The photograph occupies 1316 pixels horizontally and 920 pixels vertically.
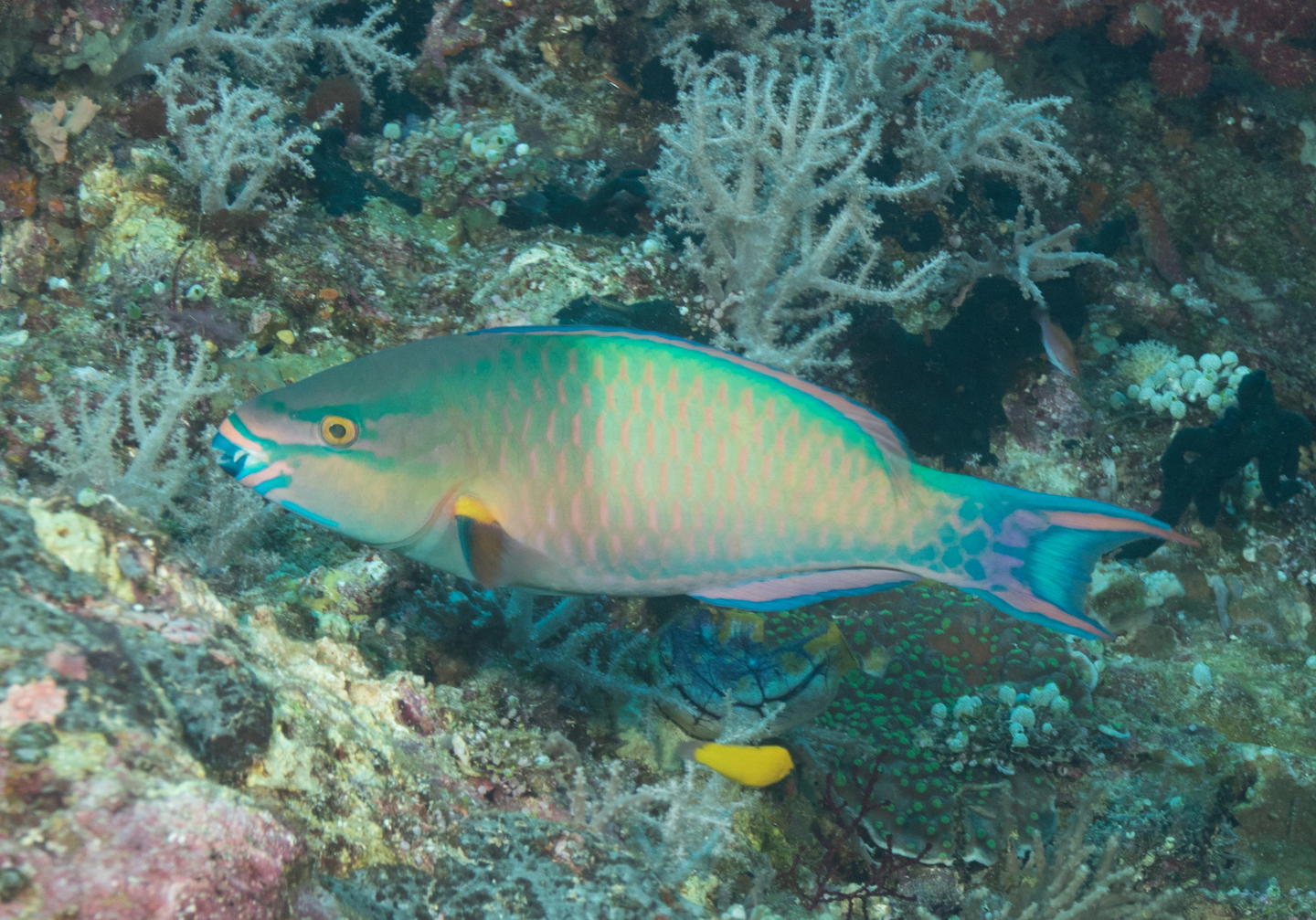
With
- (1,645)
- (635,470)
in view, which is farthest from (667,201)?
(1,645)

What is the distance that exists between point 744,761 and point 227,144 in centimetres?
380

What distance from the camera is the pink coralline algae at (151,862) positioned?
994 mm

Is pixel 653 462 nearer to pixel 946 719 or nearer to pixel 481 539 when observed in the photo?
pixel 481 539

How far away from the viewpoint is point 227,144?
150 inches

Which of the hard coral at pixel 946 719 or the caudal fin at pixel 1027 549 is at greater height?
the caudal fin at pixel 1027 549

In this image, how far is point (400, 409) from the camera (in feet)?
6.57

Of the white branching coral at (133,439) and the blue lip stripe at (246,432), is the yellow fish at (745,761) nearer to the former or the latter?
the blue lip stripe at (246,432)

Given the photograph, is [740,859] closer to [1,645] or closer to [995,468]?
[1,645]

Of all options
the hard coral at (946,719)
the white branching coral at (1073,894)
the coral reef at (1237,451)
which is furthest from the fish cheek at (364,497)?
the coral reef at (1237,451)

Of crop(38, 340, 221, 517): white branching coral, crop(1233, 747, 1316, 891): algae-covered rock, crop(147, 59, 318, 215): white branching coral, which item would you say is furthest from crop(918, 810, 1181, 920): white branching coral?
crop(147, 59, 318, 215): white branching coral

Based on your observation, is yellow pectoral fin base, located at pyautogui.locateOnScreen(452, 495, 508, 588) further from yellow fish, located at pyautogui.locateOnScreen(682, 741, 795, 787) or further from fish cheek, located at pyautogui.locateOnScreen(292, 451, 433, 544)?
yellow fish, located at pyautogui.locateOnScreen(682, 741, 795, 787)

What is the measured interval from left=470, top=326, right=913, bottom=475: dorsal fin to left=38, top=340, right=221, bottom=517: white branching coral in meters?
1.45

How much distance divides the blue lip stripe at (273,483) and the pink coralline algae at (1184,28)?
221 inches

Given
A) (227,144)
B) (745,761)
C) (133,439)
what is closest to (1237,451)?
(745,761)
